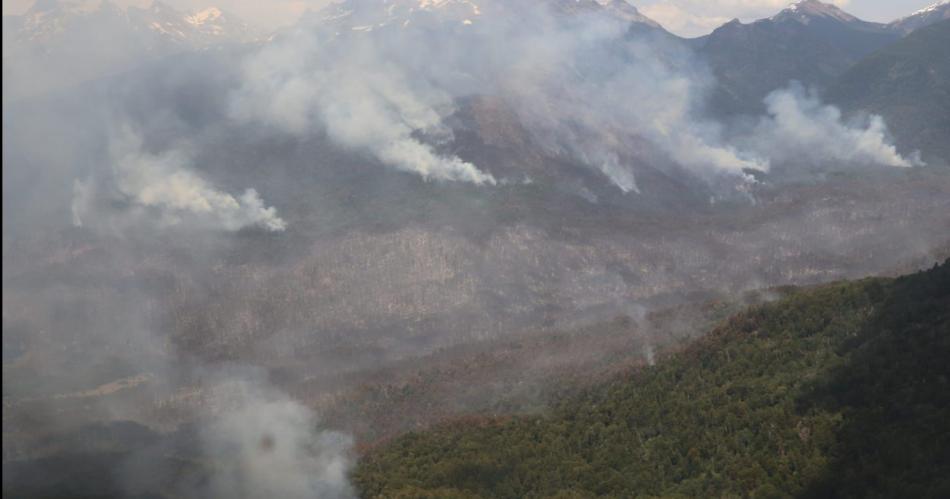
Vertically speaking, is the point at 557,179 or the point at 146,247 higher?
the point at 557,179

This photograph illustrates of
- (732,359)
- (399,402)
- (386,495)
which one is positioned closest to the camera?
(386,495)

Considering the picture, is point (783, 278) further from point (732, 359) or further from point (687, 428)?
point (687, 428)

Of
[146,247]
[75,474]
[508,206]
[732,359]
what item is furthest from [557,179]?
[75,474]

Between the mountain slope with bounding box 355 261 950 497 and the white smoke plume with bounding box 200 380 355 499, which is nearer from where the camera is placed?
the mountain slope with bounding box 355 261 950 497

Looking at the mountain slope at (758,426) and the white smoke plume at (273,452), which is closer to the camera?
the mountain slope at (758,426)
